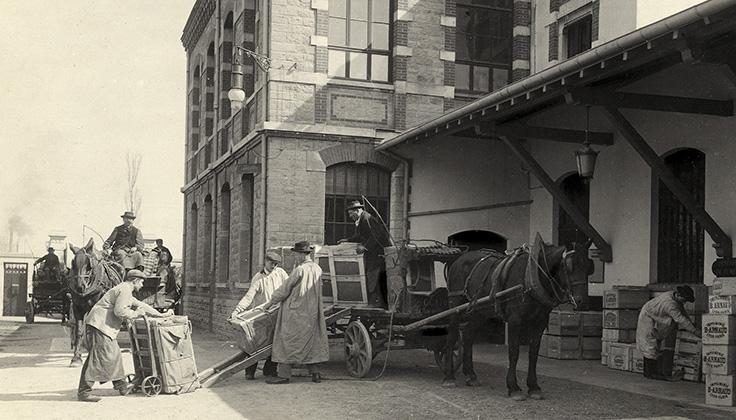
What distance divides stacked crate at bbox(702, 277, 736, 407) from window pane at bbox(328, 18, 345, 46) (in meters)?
9.45

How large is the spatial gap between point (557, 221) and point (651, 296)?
2995 mm

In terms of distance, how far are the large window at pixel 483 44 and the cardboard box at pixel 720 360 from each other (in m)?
9.39

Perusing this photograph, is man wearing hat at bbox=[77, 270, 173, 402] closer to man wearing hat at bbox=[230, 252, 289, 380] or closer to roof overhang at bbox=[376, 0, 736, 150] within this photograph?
man wearing hat at bbox=[230, 252, 289, 380]

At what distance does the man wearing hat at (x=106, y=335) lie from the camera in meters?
8.52

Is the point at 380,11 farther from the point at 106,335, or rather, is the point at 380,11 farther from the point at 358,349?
the point at 106,335

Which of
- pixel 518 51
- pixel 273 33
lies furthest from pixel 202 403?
pixel 518 51

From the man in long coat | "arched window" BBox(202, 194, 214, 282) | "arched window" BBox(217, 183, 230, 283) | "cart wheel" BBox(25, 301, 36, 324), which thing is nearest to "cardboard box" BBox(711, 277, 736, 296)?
the man in long coat

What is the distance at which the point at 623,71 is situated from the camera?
31.6 feet

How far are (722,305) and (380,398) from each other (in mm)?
4002

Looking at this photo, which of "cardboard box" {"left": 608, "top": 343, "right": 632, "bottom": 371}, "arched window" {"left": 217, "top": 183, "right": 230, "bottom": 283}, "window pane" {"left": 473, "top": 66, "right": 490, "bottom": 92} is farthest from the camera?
"arched window" {"left": 217, "top": 183, "right": 230, "bottom": 283}

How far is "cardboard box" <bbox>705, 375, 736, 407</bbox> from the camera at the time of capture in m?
8.52

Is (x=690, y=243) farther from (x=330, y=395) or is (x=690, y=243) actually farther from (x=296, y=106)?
(x=296, y=106)

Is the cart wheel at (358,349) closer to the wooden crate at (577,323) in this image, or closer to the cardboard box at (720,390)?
the wooden crate at (577,323)

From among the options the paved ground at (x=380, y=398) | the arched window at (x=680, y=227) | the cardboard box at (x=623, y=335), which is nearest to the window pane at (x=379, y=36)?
the arched window at (x=680, y=227)
